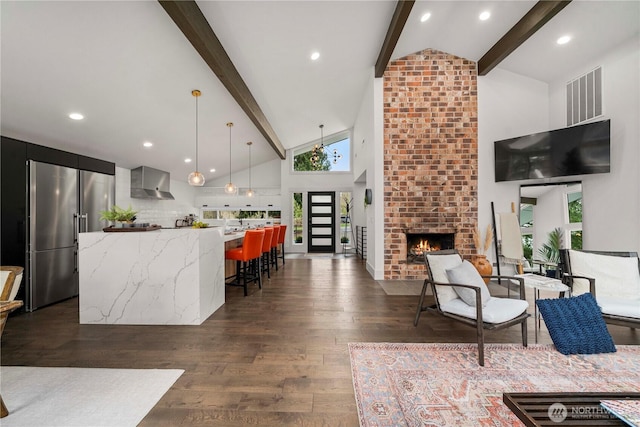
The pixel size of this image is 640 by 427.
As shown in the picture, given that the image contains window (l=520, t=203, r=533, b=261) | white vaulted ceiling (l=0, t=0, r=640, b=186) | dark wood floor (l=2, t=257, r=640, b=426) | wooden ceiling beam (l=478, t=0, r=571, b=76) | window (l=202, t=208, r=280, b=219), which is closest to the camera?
dark wood floor (l=2, t=257, r=640, b=426)

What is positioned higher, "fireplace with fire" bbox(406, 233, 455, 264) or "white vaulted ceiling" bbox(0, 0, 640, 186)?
Result: "white vaulted ceiling" bbox(0, 0, 640, 186)

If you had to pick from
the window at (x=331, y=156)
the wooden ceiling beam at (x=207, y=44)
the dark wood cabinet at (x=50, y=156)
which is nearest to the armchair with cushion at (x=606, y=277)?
the wooden ceiling beam at (x=207, y=44)

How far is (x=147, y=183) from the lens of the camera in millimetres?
6227

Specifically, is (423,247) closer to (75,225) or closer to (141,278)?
(141,278)

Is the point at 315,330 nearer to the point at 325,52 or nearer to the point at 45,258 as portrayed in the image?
the point at 45,258

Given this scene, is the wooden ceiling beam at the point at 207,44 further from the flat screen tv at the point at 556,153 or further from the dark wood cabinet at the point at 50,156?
the flat screen tv at the point at 556,153

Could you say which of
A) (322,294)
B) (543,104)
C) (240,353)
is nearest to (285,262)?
(322,294)

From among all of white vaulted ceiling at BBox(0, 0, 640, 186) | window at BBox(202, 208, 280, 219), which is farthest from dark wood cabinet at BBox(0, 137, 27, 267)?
window at BBox(202, 208, 280, 219)

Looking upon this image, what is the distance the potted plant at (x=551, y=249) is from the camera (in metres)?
4.59

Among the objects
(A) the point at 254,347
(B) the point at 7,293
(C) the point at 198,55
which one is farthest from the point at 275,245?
(B) the point at 7,293

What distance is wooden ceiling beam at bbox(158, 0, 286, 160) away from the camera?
8.55 feet

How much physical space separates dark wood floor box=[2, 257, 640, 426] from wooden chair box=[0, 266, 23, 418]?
78 cm

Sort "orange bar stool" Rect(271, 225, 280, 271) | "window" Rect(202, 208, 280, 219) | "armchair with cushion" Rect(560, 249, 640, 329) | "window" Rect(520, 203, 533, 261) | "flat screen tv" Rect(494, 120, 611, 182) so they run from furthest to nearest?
"window" Rect(202, 208, 280, 219)
"orange bar stool" Rect(271, 225, 280, 271)
"window" Rect(520, 203, 533, 261)
"flat screen tv" Rect(494, 120, 611, 182)
"armchair with cushion" Rect(560, 249, 640, 329)

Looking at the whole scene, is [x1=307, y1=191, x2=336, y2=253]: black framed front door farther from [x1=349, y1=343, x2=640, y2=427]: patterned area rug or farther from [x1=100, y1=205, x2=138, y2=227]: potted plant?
[x1=349, y1=343, x2=640, y2=427]: patterned area rug
